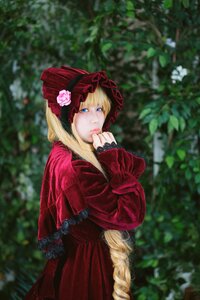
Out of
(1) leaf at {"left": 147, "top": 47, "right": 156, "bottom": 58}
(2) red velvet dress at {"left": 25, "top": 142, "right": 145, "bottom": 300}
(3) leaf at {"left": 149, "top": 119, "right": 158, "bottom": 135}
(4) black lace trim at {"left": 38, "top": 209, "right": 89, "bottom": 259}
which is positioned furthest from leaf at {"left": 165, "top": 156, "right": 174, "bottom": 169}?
(4) black lace trim at {"left": 38, "top": 209, "right": 89, "bottom": 259}

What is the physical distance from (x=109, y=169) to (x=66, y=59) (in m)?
1.81

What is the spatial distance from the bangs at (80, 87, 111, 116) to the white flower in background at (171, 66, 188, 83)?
93cm

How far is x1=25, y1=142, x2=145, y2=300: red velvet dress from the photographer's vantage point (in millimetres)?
1595

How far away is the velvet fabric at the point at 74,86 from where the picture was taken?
5.48 ft

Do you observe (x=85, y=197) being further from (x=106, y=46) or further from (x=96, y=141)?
(x=106, y=46)

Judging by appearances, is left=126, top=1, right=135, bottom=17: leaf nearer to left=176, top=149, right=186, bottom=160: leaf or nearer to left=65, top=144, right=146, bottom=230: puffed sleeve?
left=176, top=149, right=186, bottom=160: leaf

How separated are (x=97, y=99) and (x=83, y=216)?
0.42 m

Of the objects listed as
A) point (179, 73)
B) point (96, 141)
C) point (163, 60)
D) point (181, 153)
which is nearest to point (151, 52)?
point (163, 60)

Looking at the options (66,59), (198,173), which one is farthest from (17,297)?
(66,59)

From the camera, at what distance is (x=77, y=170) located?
1.60 meters

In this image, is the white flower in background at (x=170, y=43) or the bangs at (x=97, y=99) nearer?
the bangs at (x=97, y=99)

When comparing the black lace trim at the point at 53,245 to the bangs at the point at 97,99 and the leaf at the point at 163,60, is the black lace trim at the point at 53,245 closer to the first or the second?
the bangs at the point at 97,99

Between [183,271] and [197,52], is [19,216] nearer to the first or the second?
[183,271]

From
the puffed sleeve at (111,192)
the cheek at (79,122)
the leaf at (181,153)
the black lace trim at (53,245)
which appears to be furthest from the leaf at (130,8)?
the black lace trim at (53,245)
